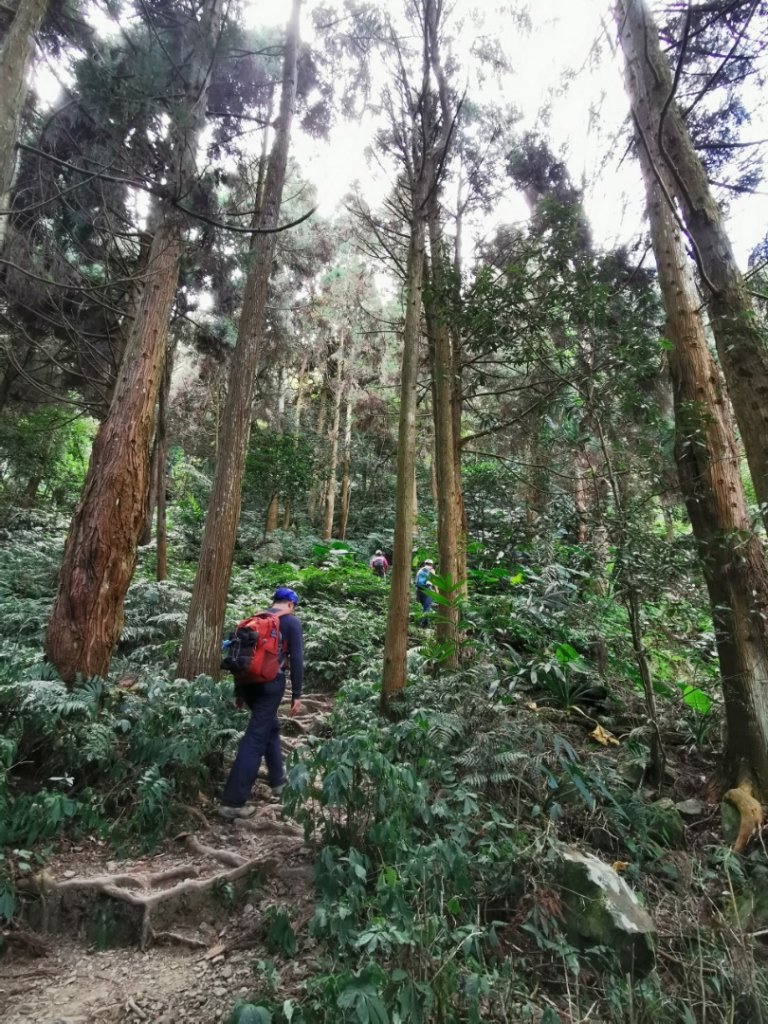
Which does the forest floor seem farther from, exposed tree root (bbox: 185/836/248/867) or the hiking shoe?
the hiking shoe

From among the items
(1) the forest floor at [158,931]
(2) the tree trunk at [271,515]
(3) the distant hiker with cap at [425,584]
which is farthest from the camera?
(2) the tree trunk at [271,515]

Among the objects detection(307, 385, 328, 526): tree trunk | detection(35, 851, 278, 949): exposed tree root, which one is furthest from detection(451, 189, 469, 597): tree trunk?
detection(307, 385, 328, 526): tree trunk

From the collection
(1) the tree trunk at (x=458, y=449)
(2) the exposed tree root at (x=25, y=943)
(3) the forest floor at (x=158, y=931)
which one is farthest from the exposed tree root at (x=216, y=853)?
A: (1) the tree trunk at (x=458, y=449)

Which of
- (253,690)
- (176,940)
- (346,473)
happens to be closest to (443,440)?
(253,690)

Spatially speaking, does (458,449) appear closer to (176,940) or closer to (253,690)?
(253,690)

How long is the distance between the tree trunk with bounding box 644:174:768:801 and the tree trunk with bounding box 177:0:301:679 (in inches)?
181

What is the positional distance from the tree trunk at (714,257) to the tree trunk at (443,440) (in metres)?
2.61

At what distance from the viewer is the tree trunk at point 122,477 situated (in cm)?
475

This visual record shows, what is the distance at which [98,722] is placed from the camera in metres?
4.12

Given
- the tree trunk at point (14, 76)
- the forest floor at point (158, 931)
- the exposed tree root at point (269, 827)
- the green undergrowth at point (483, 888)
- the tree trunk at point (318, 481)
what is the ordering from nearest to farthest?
the green undergrowth at point (483, 888) → the forest floor at point (158, 931) → the tree trunk at point (14, 76) → the exposed tree root at point (269, 827) → the tree trunk at point (318, 481)

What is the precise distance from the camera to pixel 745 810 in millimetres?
3664

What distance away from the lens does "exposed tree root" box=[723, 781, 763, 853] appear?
355 cm

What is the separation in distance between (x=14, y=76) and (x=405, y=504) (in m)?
4.42

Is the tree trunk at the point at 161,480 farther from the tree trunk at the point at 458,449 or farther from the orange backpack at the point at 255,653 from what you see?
the orange backpack at the point at 255,653
